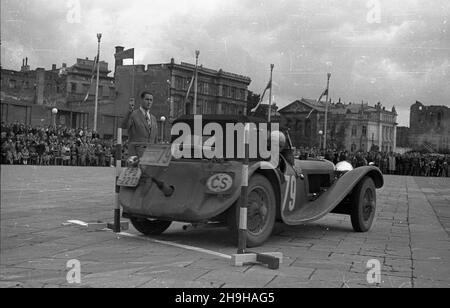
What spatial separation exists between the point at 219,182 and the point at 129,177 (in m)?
1.10

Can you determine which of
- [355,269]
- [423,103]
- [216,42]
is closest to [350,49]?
[423,103]

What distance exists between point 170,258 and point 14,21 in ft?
7.56

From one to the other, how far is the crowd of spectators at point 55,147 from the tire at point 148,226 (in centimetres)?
1647

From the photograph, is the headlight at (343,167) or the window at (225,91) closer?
the window at (225,91)

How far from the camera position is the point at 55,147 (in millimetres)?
25062

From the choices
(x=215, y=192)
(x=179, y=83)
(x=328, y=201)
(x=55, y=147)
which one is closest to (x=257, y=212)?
(x=215, y=192)

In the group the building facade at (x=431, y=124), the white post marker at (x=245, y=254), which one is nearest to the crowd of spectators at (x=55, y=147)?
the white post marker at (x=245, y=254)

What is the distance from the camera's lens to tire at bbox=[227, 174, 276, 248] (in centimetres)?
513

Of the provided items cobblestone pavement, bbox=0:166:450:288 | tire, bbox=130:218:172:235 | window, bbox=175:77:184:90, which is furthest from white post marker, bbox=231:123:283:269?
tire, bbox=130:218:172:235

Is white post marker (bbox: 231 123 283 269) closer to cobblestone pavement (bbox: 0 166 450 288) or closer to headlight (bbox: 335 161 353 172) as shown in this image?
cobblestone pavement (bbox: 0 166 450 288)

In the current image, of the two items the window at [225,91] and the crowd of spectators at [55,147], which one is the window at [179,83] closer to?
the window at [225,91]

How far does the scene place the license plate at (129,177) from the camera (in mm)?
5488

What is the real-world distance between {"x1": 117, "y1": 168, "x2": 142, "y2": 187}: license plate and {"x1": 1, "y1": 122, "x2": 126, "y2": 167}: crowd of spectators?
54.6 ft

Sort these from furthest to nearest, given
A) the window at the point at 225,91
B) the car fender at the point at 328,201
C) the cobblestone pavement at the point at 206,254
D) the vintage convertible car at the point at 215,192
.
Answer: the car fender at the point at 328,201 → the vintage convertible car at the point at 215,192 → the window at the point at 225,91 → the cobblestone pavement at the point at 206,254
